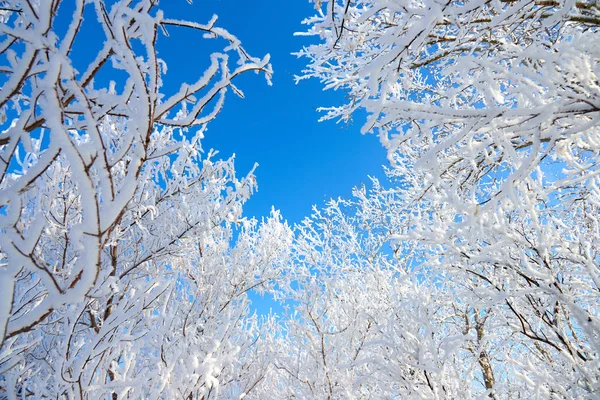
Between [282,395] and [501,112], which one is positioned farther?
[282,395]

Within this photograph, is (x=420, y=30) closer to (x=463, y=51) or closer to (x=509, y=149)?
(x=509, y=149)

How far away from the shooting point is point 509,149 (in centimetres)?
137

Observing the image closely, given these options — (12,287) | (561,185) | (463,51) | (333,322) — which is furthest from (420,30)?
(333,322)

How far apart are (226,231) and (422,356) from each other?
4419mm

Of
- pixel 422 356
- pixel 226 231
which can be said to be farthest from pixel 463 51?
pixel 226 231

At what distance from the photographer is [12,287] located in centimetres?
74

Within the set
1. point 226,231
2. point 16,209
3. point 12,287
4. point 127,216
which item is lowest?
point 12,287

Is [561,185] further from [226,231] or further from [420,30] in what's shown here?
[226,231]

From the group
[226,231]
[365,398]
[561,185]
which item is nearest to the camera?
[561,185]

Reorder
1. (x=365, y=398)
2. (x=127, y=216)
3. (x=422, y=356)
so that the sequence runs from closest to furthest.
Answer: (x=422, y=356), (x=127, y=216), (x=365, y=398)

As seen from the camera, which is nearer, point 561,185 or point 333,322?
point 561,185

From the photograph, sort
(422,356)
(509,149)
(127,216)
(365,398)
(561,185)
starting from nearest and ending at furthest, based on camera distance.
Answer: (509,149)
(561,185)
(422,356)
(127,216)
(365,398)

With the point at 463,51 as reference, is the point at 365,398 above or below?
below

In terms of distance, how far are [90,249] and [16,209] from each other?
0.20 metres
